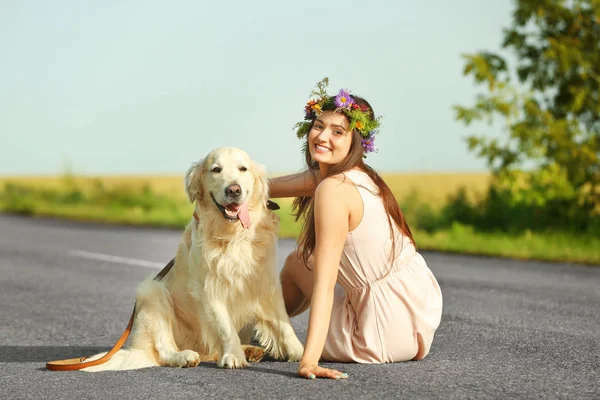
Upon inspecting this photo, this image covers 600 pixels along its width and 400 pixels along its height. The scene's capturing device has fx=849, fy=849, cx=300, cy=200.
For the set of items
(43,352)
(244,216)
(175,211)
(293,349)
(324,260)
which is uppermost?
(244,216)

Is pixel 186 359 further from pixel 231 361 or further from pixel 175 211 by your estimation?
pixel 175 211

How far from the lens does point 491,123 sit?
680 inches

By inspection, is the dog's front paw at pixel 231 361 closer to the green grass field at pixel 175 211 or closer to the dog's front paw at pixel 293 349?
the dog's front paw at pixel 293 349

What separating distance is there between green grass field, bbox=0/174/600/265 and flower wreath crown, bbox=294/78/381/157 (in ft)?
12.6

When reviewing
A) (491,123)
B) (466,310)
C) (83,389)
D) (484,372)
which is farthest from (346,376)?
(491,123)

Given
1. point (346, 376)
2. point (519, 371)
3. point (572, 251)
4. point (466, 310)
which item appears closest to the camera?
point (346, 376)

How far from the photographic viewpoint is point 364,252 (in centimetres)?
536

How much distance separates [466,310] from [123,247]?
28.3ft

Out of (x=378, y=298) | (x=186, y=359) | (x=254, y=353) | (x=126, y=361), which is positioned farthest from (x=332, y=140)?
(x=126, y=361)

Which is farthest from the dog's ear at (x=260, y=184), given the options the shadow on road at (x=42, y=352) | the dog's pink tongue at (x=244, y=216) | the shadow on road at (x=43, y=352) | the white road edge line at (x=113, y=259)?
the white road edge line at (x=113, y=259)

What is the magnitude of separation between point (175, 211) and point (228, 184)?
63.6 feet

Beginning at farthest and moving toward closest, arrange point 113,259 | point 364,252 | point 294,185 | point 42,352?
1. point 113,259
2. point 42,352
3. point 294,185
4. point 364,252

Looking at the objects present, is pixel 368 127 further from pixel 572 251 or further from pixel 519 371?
pixel 572 251

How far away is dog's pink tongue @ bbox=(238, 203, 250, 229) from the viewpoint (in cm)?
548
